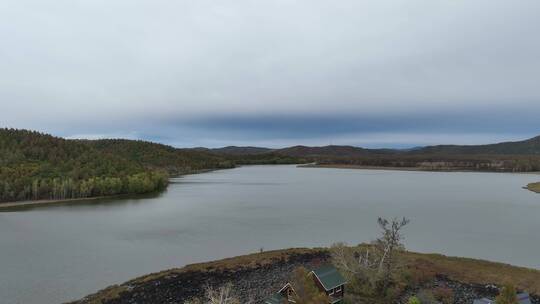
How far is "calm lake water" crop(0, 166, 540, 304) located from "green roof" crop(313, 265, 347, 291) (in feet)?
32.2

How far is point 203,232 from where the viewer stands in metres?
26.4

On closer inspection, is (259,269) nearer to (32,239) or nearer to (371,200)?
(32,239)

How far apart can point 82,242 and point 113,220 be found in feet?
28.3

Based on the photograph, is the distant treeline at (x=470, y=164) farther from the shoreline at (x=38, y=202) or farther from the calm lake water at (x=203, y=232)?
the shoreline at (x=38, y=202)

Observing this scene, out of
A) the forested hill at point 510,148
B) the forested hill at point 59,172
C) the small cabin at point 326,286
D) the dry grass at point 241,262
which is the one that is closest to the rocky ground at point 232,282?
the dry grass at point 241,262

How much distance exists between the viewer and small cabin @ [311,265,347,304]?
38.1 feet

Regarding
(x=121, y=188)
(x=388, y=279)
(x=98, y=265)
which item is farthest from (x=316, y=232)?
(x=121, y=188)

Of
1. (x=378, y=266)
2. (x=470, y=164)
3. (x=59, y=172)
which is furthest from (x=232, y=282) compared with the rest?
(x=470, y=164)

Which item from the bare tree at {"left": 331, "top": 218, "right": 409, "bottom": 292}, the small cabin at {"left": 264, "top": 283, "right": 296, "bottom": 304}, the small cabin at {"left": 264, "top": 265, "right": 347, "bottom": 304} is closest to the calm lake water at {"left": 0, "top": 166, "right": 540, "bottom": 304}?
the bare tree at {"left": 331, "top": 218, "right": 409, "bottom": 292}

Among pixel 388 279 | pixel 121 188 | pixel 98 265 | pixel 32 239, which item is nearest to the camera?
pixel 388 279

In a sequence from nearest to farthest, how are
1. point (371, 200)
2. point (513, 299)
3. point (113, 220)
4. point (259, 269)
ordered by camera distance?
point (513, 299)
point (259, 269)
point (113, 220)
point (371, 200)

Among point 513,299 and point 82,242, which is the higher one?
point 513,299

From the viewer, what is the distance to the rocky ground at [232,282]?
14067 millimetres

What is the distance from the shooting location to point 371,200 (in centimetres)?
4275
